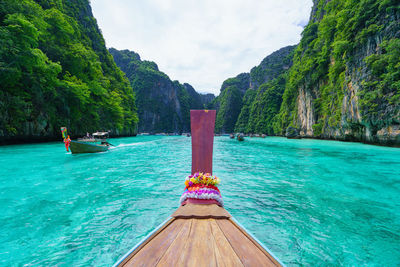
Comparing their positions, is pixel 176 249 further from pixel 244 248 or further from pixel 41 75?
pixel 41 75

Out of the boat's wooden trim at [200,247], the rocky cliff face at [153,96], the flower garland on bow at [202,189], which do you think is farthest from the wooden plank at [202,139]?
the rocky cliff face at [153,96]

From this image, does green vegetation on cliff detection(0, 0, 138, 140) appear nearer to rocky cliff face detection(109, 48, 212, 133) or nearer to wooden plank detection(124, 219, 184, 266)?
wooden plank detection(124, 219, 184, 266)

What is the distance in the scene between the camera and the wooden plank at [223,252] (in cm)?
181

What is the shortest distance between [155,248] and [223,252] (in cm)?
83

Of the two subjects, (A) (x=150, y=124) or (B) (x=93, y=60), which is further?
(A) (x=150, y=124)

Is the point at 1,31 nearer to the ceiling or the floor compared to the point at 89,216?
nearer to the ceiling

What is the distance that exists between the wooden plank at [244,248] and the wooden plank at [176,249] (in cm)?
57

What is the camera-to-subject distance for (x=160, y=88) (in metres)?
124

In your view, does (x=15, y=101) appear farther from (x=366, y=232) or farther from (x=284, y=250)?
(x=366, y=232)

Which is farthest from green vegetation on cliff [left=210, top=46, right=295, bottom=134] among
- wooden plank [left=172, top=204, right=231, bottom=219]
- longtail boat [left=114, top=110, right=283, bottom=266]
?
longtail boat [left=114, top=110, right=283, bottom=266]

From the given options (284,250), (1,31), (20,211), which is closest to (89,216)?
(20,211)

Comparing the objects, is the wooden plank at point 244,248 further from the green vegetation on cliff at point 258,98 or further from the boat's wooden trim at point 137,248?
the green vegetation on cliff at point 258,98

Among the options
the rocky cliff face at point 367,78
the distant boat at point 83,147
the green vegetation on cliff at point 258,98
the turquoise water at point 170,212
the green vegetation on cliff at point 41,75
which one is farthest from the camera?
the green vegetation on cliff at point 258,98

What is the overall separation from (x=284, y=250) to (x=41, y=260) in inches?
188
